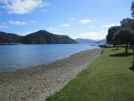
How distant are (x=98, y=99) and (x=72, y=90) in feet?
8.47

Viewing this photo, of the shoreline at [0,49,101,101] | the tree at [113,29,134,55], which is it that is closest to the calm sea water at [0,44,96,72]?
the shoreline at [0,49,101,101]

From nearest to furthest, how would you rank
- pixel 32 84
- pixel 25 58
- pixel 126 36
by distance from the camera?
1. pixel 32 84
2. pixel 126 36
3. pixel 25 58

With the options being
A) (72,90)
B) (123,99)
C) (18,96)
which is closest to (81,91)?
(72,90)

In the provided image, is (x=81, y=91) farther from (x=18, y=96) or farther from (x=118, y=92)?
(x=18, y=96)

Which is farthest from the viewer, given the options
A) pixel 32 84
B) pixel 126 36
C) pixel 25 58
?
pixel 25 58

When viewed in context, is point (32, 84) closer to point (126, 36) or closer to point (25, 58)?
point (126, 36)

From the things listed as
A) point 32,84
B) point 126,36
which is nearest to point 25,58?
point 126,36

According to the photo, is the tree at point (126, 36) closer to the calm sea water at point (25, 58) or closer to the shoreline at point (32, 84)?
the calm sea water at point (25, 58)

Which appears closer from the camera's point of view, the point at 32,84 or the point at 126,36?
the point at 32,84

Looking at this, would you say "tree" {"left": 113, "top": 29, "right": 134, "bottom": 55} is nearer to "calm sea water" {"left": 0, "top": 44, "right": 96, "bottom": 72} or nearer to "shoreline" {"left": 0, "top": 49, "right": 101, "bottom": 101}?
"calm sea water" {"left": 0, "top": 44, "right": 96, "bottom": 72}

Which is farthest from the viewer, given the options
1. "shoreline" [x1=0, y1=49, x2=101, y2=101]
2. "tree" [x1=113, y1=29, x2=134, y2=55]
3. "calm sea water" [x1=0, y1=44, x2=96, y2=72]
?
"tree" [x1=113, y1=29, x2=134, y2=55]

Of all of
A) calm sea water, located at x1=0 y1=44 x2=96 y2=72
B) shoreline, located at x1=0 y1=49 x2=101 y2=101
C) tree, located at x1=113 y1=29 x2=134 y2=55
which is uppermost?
Answer: tree, located at x1=113 y1=29 x2=134 y2=55

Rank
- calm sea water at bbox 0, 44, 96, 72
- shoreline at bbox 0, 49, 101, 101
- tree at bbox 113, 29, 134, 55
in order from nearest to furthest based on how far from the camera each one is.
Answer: shoreline at bbox 0, 49, 101, 101 → calm sea water at bbox 0, 44, 96, 72 → tree at bbox 113, 29, 134, 55

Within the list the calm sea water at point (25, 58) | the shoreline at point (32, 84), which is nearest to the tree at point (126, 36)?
the calm sea water at point (25, 58)
